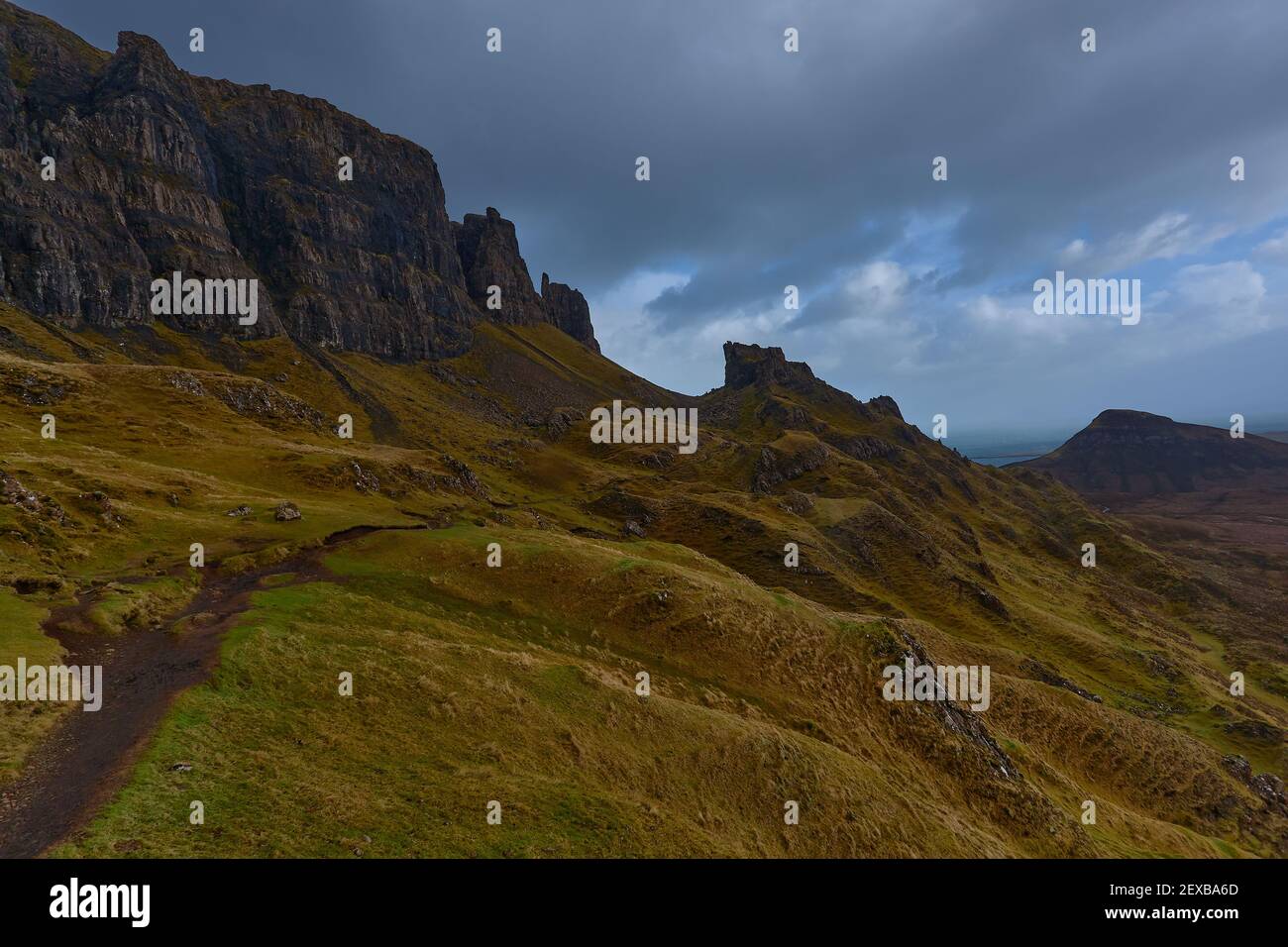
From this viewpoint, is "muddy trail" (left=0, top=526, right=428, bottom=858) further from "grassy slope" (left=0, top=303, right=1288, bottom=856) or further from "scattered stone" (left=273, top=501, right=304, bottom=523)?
"scattered stone" (left=273, top=501, right=304, bottom=523)

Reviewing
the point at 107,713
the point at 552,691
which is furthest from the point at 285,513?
the point at 552,691

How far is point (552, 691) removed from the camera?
28.2m

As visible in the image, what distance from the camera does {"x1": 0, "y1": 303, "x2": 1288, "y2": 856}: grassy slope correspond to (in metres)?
19.2

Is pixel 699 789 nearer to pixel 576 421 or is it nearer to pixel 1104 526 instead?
pixel 576 421

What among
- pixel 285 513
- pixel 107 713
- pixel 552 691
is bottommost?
pixel 552 691

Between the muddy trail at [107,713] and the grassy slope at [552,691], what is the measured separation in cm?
84

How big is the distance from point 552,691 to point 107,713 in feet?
56.4

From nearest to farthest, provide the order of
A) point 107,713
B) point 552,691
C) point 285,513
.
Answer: point 107,713, point 552,691, point 285,513

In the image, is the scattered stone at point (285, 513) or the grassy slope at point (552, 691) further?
the scattered stone at point (285, 513)

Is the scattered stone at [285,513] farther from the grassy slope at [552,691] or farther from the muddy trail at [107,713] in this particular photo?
the muddy trail at [107,713]

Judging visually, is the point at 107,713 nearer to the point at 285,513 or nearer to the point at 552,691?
the point at 552,691

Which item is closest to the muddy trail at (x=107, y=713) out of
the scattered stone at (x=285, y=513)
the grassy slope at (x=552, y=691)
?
the grassy slope at (x=552, y=691)

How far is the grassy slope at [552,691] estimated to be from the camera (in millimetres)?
19156
